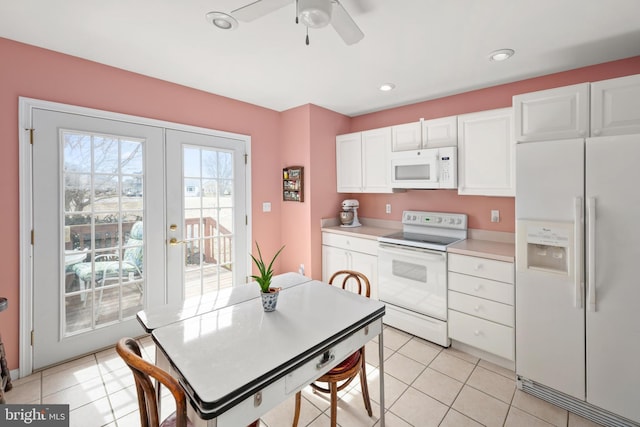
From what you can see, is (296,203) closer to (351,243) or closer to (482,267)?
(351,243)

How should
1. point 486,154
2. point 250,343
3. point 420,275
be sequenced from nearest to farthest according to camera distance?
point 250,343, point 486,154, point 420,275

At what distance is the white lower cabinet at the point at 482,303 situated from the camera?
2322mm

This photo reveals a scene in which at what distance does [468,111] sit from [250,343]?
3.08 meters

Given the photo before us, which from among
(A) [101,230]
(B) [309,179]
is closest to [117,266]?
(A) [101,230]

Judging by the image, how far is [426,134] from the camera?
121 inches

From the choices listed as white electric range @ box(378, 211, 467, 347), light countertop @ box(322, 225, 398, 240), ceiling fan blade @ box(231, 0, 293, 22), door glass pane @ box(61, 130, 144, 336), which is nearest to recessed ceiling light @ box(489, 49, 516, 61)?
white electric range @ box(378, 211, 467, 347)

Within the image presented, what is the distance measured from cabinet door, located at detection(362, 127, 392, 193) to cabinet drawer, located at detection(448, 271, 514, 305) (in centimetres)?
125

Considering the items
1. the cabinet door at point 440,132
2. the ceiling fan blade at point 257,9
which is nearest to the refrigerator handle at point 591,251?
the cabinet door at point 440,132

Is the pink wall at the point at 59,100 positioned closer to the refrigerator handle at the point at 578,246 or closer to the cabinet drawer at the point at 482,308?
the cabinet drawer at the point at 482,308

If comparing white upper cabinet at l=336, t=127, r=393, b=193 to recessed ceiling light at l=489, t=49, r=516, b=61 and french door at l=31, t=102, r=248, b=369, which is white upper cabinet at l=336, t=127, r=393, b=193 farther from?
french door at l=31, t=102, r=248, b=369

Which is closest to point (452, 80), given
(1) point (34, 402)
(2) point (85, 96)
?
(2) point (85, 96)

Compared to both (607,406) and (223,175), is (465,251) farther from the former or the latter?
(223,175)

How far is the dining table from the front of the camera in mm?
984

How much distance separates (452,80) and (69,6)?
2954mm
